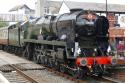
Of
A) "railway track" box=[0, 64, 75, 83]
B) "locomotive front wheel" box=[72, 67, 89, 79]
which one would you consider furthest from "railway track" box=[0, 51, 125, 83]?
"locomotive front wheel" box=[72, 67, 89, 79]

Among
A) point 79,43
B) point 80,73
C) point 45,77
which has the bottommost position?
point 45,77

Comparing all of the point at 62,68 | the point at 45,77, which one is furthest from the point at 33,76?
the point at 62,68

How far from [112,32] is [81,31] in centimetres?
660

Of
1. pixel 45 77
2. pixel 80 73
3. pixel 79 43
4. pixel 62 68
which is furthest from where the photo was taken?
pixel 62 68

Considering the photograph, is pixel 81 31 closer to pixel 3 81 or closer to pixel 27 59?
pixel 3 81

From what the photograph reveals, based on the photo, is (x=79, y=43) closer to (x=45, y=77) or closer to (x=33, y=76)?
(x=45, y=77)

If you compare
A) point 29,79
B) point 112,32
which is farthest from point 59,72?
point 112,32

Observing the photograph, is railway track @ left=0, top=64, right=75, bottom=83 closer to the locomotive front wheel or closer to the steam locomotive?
the locomotive front wheel

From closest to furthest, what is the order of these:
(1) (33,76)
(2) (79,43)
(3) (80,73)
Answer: (3) (80,73)
(2) (79,43)
(1) (33,76)

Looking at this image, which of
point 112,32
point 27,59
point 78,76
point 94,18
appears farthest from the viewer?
point 27,59

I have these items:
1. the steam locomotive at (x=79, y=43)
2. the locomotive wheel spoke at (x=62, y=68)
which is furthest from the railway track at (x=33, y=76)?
the steam locomotive at (x=79, y=43)

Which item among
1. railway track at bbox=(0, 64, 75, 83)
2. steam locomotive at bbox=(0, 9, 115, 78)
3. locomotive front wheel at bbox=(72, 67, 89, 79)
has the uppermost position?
steam locomotive at bbox=(0, 9, 115, 78)

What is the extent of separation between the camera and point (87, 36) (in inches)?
613

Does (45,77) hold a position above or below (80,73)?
below
